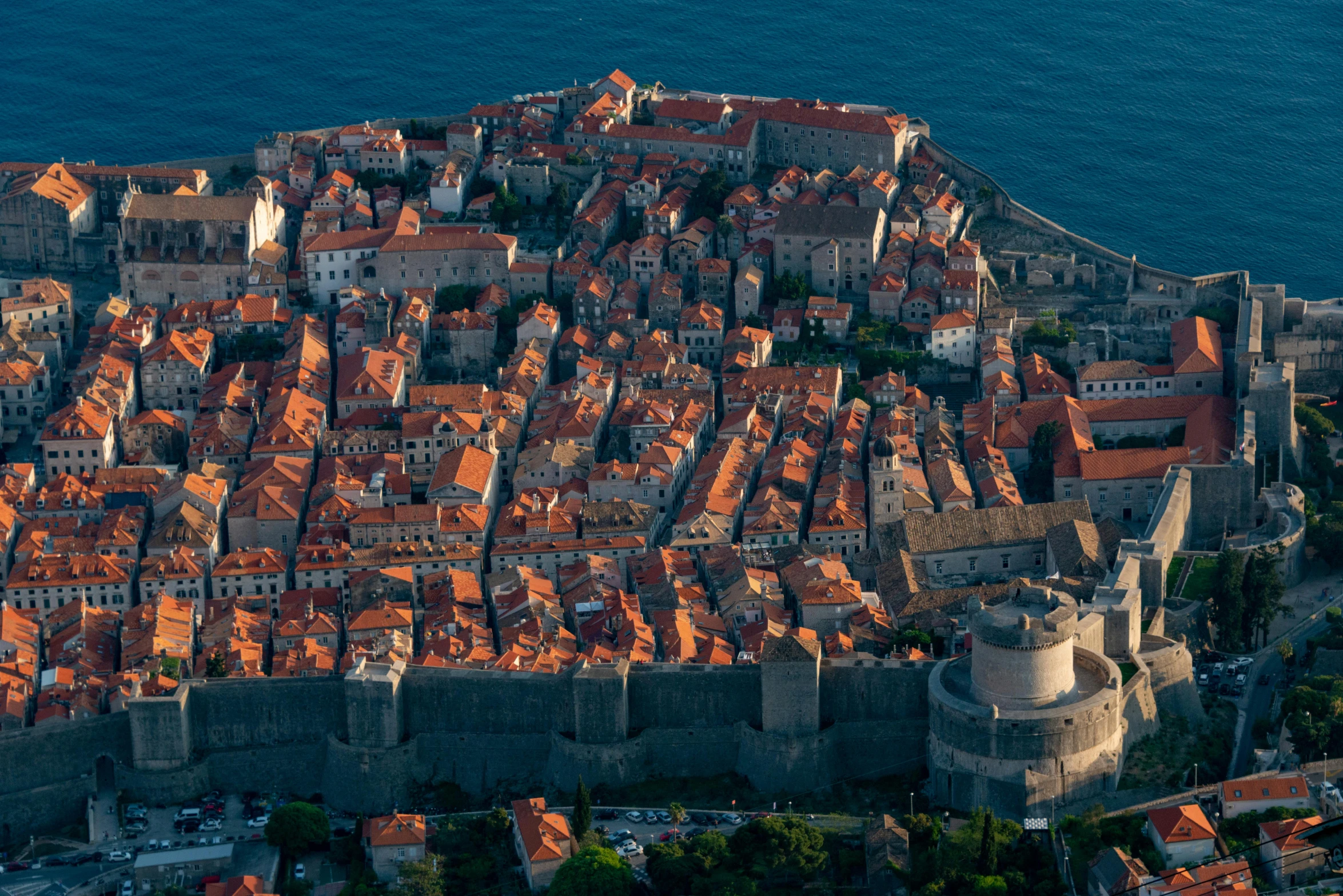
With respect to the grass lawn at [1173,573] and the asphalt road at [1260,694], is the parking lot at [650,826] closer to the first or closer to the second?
the asphalt road at [1260,694]

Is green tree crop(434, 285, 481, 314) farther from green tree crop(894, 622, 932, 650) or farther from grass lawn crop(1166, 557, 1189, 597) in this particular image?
grass lawn crop(1166, 557, 1189, 597)

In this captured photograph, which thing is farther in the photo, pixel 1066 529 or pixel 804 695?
pixel 1066 529

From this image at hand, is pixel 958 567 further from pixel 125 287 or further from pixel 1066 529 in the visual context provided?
pixel 125 287

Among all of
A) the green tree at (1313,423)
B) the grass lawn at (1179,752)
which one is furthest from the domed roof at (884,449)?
the grass lawn at (1179,752)

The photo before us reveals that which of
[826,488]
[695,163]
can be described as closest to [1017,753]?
[826,488]

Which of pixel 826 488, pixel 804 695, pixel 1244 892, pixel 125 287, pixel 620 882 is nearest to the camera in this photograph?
pixel 1244 892

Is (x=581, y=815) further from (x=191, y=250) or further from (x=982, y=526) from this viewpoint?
(x=191, y=250)

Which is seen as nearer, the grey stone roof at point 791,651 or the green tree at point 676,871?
the green tree at point 676,871

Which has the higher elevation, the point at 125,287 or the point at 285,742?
the point at 125,287
